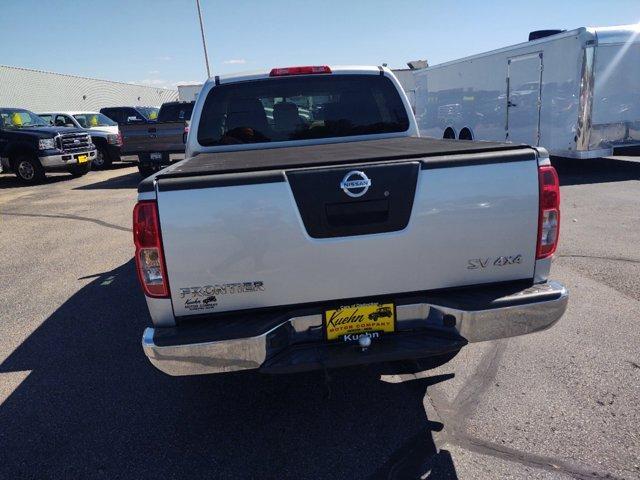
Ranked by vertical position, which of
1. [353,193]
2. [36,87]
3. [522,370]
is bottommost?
[522,370]

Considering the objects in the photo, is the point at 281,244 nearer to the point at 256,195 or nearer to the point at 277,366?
the point at 256,195

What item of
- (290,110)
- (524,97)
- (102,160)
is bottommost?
(102,160)

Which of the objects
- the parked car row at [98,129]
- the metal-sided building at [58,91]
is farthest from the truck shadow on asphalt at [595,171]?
the metal-sided building at [58,91]

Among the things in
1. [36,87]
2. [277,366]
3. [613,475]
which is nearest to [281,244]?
[277,366]

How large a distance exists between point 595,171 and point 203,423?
1204 centimetres

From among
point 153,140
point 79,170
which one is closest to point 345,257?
point 153,140

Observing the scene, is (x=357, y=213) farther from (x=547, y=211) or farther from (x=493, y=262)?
(x=547, y=211)

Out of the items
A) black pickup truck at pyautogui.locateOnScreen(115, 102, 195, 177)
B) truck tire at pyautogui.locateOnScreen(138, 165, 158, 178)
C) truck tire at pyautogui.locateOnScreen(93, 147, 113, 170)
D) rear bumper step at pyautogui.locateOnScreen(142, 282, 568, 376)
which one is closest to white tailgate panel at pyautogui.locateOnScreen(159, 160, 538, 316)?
rear bumper step at pyautogui.locateOnScreen(142, 282, 568, 376)

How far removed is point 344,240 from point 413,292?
505 millimetres

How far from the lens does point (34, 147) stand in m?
14.1

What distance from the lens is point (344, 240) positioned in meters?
2.51

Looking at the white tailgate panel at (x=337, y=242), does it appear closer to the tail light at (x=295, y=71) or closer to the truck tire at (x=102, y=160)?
the tail light at (x=295, y=71)

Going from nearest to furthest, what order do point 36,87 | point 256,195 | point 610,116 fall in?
point 256,195, point 610,116, point 36,87

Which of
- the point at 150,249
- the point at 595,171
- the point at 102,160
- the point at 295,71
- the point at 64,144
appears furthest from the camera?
the point at 102,160
